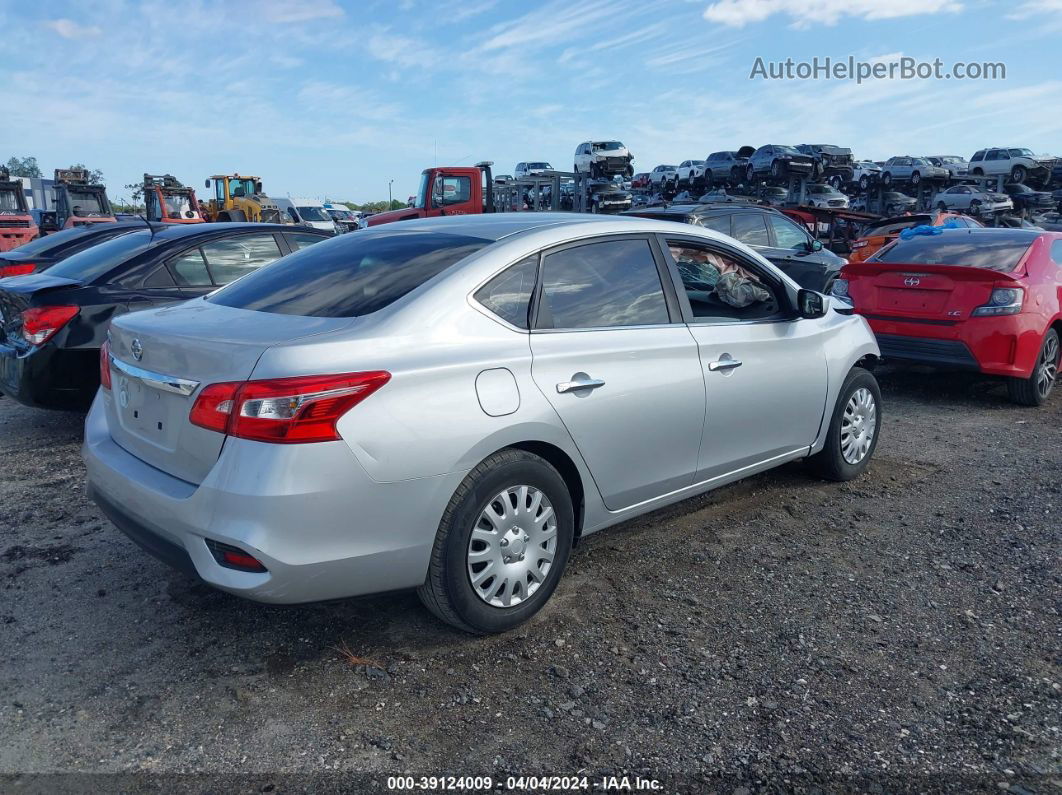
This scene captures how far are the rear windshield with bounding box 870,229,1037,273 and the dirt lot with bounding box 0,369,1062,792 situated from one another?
11.2 feet

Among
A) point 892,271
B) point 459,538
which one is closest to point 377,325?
point 459,538

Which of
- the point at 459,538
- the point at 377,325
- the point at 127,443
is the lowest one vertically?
the point at 459,538

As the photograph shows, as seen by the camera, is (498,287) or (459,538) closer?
(459,538)

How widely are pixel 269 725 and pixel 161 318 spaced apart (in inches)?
65.2

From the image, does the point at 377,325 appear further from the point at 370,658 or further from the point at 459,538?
the point at 370,658

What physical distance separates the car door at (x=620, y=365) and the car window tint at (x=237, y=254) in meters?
3.58

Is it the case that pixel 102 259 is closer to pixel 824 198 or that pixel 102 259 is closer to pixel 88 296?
pixel 88 296

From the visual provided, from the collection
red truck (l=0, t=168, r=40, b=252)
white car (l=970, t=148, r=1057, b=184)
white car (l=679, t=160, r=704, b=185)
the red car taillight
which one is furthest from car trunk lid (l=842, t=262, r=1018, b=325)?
white car (l=970, t=148, r=1057, b=184)

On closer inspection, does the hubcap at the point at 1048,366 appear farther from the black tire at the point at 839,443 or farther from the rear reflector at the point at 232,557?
the rear reflector at the point at 232,557

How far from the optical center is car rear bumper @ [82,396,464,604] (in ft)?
9.11

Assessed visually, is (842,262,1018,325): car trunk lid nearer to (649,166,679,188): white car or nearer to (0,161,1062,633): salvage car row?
(0,161,1062,633): salvage car row

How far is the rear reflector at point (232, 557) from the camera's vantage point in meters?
2.83

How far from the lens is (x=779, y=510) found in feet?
16.0

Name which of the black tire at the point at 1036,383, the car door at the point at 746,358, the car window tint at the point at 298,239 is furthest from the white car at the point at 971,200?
the car door at the point at 746,358
